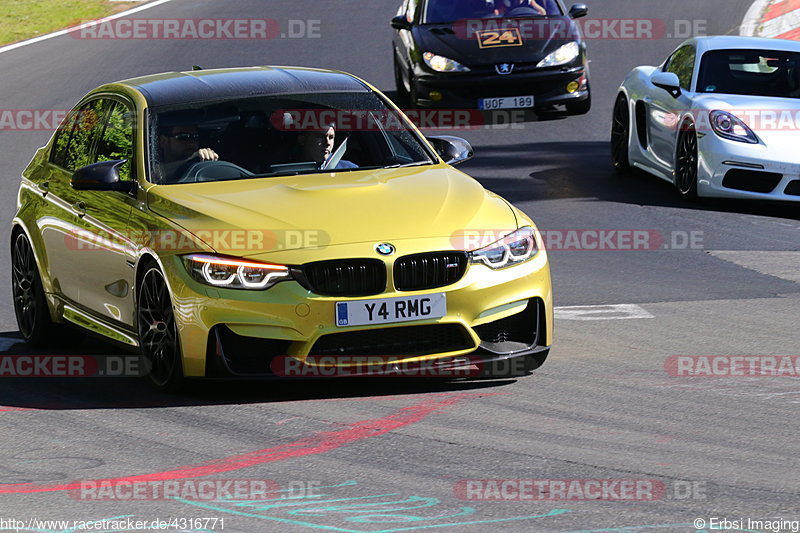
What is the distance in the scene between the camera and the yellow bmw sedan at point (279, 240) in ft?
24.5

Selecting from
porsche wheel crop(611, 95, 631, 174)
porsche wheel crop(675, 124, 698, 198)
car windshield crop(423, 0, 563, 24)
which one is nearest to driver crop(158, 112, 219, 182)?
porsche wheel crop(675, 124, 698, 198)

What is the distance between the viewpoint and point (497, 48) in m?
18.2

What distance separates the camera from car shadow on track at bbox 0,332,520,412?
778 cm

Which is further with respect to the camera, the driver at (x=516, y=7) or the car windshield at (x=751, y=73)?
the driver at (x=516, y=7)

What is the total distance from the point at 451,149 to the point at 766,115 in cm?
548

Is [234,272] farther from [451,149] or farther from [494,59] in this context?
[494,59]

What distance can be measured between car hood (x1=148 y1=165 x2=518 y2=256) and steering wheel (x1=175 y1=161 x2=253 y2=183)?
12 cm

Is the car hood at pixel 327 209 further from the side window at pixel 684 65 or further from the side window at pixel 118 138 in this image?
the side window at pixel 684 65

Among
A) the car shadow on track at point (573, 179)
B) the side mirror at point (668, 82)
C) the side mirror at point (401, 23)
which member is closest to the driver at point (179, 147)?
the car shadow on track at point (573, 179)

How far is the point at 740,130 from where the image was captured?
1370cm

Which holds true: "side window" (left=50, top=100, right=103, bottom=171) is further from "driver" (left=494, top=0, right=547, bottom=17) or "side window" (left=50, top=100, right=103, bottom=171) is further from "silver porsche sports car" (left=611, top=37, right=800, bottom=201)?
"driver" (left=494, top=0, right=547, bottom=17)

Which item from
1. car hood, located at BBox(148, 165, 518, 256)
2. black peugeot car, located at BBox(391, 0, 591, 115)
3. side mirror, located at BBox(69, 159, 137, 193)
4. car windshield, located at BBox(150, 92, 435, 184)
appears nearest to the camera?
car hood, located at BBox(148, 165, 518, 256)

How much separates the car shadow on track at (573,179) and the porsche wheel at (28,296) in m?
5.66

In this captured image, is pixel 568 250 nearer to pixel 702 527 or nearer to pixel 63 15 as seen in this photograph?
pixel 702 527
